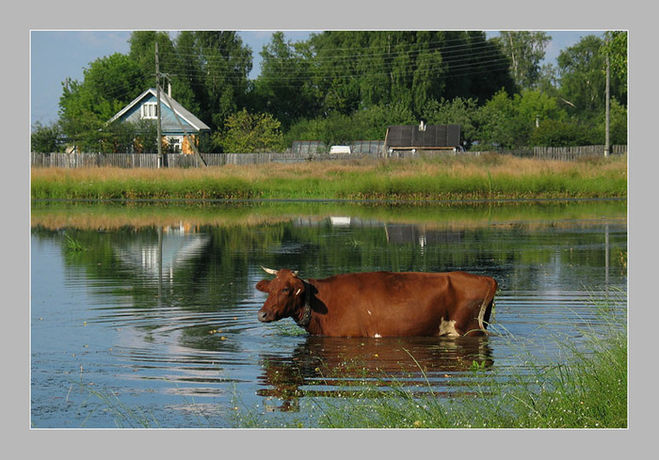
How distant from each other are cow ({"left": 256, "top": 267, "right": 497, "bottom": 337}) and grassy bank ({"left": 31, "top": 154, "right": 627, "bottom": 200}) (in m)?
36.4

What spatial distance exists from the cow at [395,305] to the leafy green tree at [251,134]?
6595 cm

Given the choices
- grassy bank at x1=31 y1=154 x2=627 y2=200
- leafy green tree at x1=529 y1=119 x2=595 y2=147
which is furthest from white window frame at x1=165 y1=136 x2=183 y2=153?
leafy green tree at x1=529 y1=119 x2=595 y2=147

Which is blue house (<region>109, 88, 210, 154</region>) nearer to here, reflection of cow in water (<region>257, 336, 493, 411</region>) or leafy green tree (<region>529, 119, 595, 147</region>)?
leafy green tree (<region>529, 119, 595, 147</region>)

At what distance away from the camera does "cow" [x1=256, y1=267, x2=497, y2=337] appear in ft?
44.4

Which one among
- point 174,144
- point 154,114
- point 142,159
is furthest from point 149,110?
point 142,159

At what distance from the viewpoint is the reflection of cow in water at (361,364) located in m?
11.0

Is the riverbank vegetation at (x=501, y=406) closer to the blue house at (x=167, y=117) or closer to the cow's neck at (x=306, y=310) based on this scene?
the cow's neck at (x=306, y=310)

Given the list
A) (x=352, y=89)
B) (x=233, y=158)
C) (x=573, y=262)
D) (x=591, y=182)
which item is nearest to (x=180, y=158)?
(x=233, y=158)

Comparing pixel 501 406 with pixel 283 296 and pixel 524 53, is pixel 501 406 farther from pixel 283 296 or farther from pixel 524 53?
pixel 524 53

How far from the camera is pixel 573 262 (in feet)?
74.4

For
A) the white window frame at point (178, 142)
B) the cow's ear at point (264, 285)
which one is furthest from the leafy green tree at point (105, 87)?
the cow's ear at point (264, 285)

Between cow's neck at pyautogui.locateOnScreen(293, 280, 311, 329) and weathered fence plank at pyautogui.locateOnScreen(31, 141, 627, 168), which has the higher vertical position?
weathered fence plank at pyautogui.locateOnScreen(31, 141, 627, 168)

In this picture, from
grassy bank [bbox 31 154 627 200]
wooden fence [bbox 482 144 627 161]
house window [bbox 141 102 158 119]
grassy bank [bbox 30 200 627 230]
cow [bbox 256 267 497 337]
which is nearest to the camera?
cow [bbox 256 267 497 337]

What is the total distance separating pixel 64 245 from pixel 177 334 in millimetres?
15301
